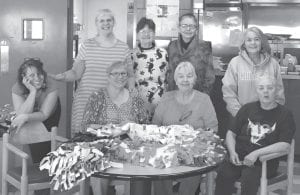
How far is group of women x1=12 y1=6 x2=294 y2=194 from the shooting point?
3422mm

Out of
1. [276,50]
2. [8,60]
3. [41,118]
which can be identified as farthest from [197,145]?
[276,50]

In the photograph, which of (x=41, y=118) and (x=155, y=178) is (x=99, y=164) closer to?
(x=155, y=178)

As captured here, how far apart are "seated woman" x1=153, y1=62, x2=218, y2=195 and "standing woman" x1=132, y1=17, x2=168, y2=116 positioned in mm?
360

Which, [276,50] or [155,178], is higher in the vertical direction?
[276,50]

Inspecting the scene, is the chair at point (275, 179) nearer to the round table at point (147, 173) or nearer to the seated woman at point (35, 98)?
the round table at point (147, 173)

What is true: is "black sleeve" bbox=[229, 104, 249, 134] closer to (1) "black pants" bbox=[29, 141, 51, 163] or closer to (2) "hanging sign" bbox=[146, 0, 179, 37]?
(1) "black pants" bbox=[29, 141, 51, 163]

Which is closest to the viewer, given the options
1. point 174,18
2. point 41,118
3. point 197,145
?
point 197,145

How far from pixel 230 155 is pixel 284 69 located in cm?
254

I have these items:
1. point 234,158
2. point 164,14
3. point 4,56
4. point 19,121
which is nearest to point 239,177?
point 234,158

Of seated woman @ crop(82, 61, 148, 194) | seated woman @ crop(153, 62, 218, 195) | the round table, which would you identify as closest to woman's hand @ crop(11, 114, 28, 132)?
seated woman @ crop(82, 61, 148, 194)

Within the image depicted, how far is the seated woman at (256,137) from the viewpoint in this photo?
3.15 meters

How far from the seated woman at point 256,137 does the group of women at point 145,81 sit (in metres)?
0.10

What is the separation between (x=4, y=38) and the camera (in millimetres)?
4898

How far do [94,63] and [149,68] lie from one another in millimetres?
431
